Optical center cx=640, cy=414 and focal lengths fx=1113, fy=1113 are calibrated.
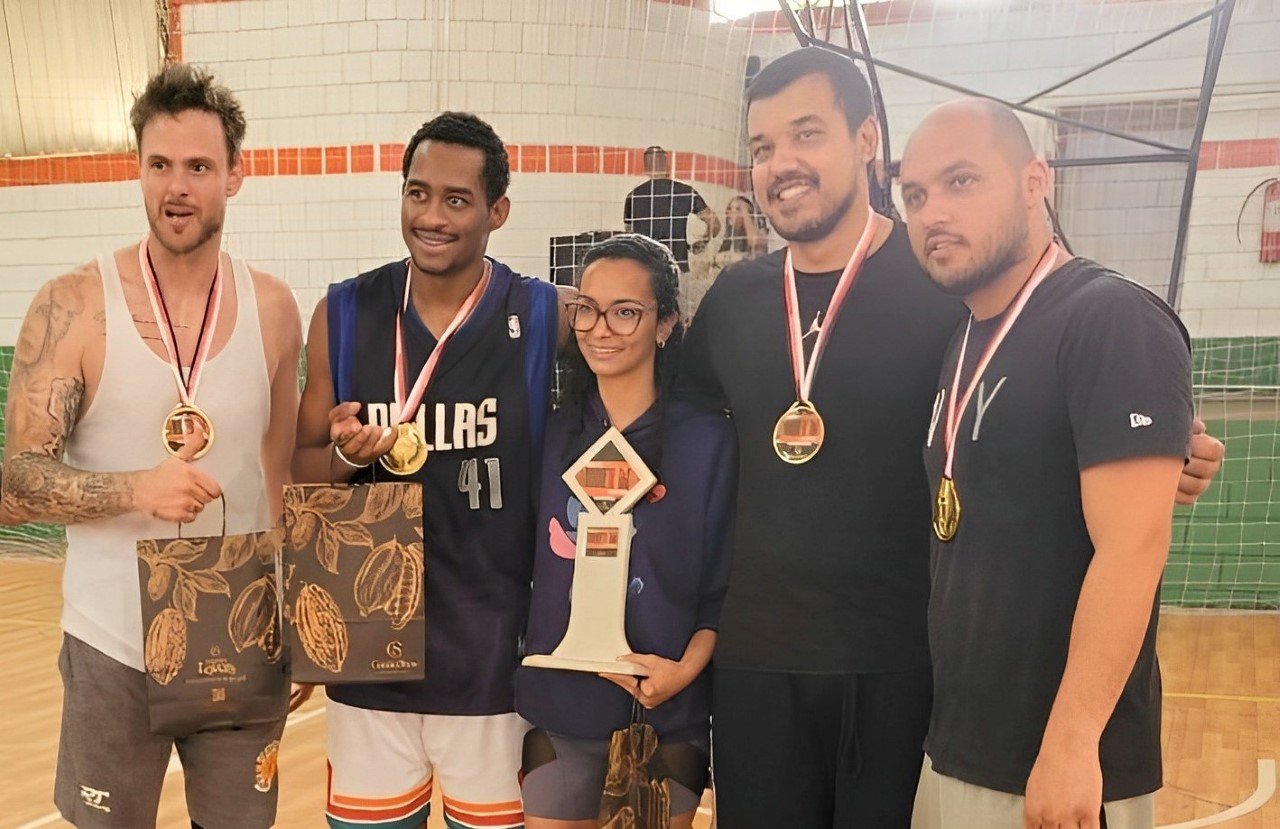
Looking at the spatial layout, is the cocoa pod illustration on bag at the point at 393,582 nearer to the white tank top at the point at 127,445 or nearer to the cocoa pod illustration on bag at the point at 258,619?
the cocoa pod illustration on bag at the point at 258,619

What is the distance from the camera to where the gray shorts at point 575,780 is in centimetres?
216

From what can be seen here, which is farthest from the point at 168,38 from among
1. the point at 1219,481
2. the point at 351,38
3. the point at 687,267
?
the point at 1219,481

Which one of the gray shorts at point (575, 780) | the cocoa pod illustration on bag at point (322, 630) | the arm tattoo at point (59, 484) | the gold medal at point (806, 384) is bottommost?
the gray shorts at point (575, 780)

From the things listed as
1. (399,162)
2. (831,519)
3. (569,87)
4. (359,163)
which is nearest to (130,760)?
(831,519)

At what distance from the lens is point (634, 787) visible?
2.04m

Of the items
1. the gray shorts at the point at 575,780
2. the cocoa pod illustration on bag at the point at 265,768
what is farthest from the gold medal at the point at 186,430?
the gray shorts at the point at 575,780

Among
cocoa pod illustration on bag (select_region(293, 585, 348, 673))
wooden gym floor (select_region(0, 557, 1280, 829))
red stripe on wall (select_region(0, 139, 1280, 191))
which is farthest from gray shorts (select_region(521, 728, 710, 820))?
wooden gym floor (select_region(0, 557, 1280, 829))

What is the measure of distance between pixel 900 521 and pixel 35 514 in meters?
1.71

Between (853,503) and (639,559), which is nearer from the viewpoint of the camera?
(853,503)

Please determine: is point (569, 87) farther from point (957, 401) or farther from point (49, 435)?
point (957, 401)

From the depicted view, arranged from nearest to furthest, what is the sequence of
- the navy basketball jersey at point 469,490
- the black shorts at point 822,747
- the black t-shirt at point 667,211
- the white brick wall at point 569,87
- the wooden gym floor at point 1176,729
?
1. the black shorts at point 822,747
2. the navy basketball jersey at point 469,490
3. the black t-shirt at point 667,211
4. the wooden gym floor at point 1176,729
5. the white brick wall at point 569,87

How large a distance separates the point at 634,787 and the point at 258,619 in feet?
2.78

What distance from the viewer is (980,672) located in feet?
5.69

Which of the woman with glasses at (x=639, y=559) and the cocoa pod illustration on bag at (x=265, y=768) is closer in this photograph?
the woman with glasses at (x=639, y=559)
